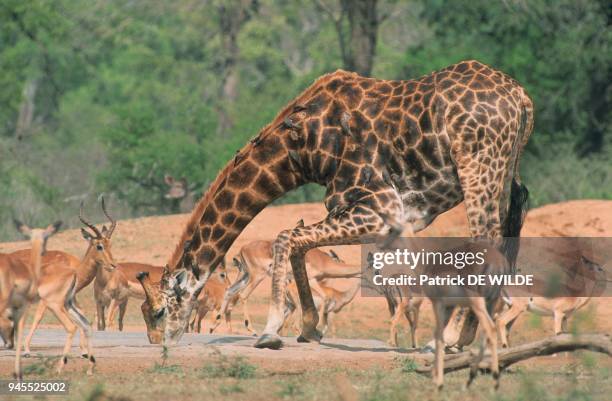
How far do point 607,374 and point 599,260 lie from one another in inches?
402

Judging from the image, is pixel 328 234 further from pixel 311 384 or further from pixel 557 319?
pixel 557 319

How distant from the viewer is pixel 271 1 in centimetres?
4909

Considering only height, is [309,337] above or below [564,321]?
below

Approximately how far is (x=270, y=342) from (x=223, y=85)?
3490cm

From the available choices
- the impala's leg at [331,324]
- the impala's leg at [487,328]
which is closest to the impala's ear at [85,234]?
the impala's leg at [331,324]

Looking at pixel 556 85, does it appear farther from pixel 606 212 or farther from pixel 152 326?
pixel 152 326

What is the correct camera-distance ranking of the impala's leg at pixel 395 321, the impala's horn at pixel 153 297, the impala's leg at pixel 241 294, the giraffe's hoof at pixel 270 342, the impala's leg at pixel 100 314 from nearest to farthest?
the giraffe's hoof at pixel 270 342
the impala's horn at pixel 153 297
the impala's leg at pixel 395 321
the impala's leg at pixel 100 314
the impala's leg at pixel 241 294

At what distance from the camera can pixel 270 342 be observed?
41.6 ft

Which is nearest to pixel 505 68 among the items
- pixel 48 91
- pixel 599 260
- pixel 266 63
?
pixel 599 260

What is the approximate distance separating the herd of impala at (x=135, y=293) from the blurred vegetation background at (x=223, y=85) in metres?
8.41

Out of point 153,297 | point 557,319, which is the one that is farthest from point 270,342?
point 557,319

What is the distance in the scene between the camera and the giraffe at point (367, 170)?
506 inches

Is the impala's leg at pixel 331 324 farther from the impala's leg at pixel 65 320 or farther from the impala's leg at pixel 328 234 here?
the impala's leg at pixel 65 320

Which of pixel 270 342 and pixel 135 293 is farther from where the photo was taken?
pixel 135 293
